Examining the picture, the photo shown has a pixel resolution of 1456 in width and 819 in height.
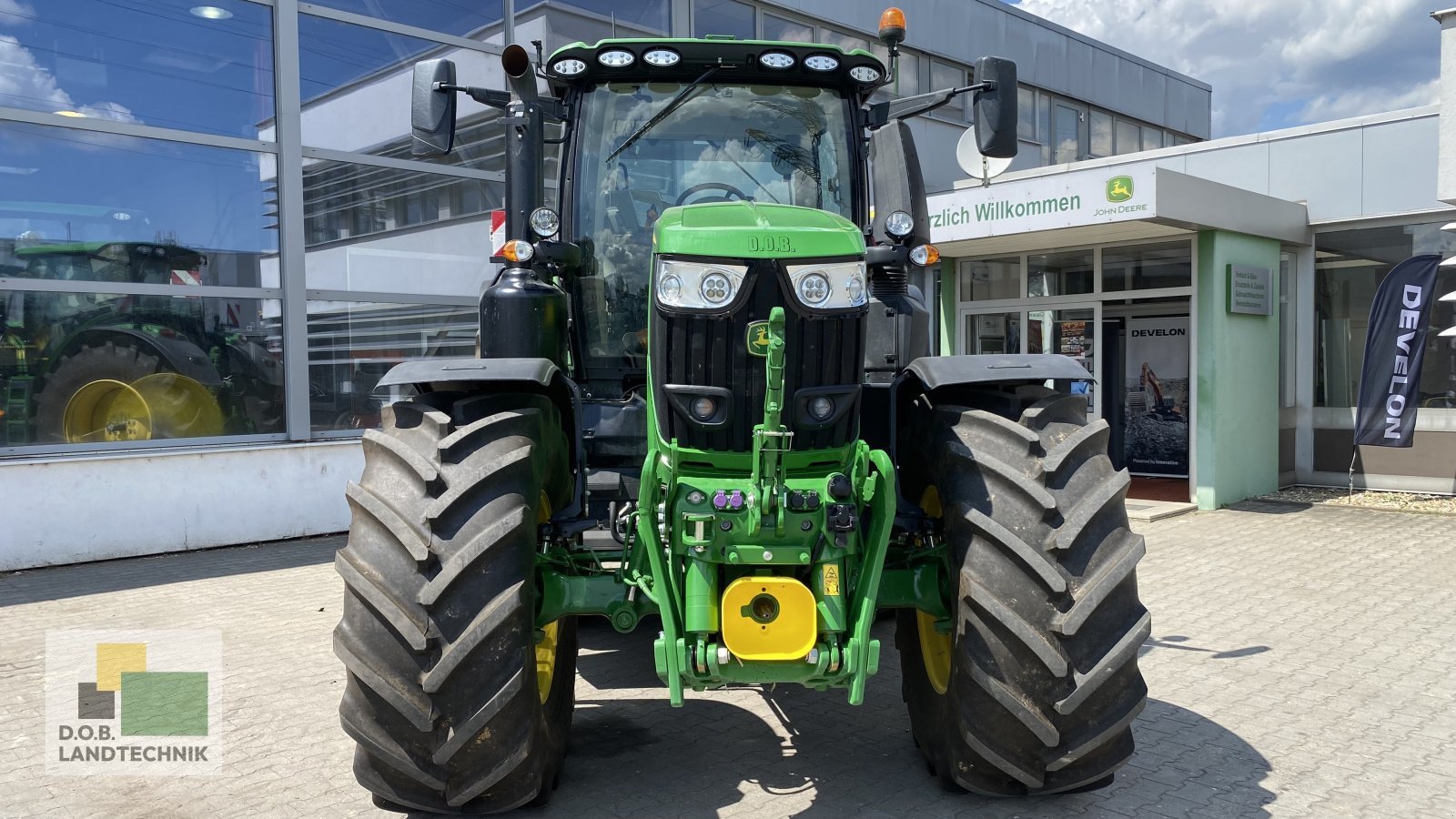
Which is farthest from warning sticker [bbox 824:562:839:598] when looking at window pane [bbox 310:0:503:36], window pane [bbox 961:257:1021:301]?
window pane [bbox 961:257:1021:301]

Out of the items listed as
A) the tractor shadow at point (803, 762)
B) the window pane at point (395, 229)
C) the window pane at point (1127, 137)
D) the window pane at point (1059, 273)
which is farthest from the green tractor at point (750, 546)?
the window pane at point (1127, 137)

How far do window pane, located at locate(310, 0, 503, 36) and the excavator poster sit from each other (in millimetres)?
7429

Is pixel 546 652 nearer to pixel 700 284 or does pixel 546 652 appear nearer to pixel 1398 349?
pixel 700 284

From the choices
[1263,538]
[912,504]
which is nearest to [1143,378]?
[1263,538]

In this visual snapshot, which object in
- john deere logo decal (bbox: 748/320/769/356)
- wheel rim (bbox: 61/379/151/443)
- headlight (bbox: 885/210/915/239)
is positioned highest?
headlight (bbox: 885/210/915/239)

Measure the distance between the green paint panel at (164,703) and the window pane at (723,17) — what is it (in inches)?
391

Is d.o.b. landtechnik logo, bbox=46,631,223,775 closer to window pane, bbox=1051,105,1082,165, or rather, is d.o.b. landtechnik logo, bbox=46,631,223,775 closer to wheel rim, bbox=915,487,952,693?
wheel rim, bbox=915,487,952,693

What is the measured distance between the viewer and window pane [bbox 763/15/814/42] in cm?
1439

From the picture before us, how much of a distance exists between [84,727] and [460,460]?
262cm

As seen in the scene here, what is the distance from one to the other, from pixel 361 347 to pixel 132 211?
229 cm

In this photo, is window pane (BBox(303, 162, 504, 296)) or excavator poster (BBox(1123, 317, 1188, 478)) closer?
window pane (BBox(303, 162, 504, 296))

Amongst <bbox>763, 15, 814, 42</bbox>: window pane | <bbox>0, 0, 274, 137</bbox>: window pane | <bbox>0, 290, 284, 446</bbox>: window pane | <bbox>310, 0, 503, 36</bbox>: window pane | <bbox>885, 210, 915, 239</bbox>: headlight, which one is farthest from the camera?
<bbox>763, 15, 814, 42</bbox>: window pane

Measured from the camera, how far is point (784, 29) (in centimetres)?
1466

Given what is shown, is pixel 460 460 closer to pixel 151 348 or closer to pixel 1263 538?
pixel 151 348
